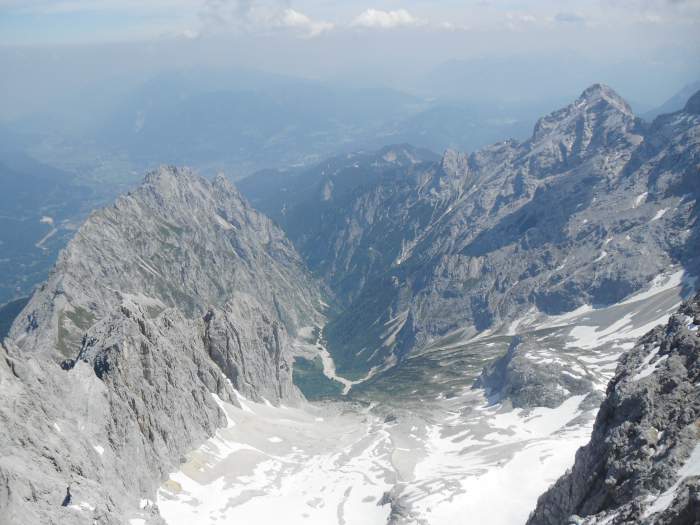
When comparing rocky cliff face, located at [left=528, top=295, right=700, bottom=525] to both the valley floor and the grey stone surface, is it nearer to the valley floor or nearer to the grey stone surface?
the valley floor

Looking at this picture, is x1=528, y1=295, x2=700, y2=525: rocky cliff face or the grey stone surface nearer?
x1=528, y1=295, x2=700, y2=525: rocky cliff face

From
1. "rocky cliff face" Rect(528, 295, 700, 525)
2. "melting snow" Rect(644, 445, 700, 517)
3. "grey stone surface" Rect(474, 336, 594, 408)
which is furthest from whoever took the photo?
"grey stone surface" Rect(474, 336, 594, 408)

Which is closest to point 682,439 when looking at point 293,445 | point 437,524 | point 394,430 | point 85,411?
point 437,524

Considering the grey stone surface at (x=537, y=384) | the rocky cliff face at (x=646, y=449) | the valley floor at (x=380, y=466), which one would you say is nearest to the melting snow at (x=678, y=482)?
the rocky cliff face at (x=646, y=449)

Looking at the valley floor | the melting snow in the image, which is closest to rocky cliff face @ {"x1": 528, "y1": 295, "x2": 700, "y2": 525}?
the melting snow

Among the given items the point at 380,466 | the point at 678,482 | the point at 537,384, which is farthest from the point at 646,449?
the point at 537,384

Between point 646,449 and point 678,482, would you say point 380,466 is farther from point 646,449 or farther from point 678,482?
point 678,482
